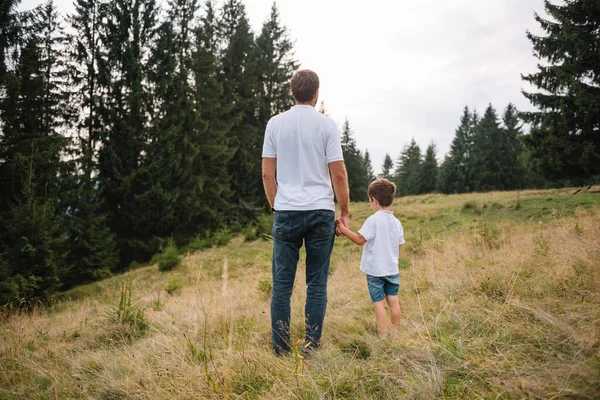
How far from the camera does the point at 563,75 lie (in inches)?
446

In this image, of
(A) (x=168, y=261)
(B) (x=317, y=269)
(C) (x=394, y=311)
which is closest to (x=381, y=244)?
(C) (x=394, y=311)

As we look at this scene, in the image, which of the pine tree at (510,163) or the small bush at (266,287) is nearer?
the small bush at (266,287)

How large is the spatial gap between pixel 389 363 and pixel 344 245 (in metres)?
7.96

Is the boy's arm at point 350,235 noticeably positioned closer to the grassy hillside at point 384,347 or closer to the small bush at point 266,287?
the grassy hillside at point 384,347

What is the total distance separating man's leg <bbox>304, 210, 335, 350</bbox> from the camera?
8.07ft

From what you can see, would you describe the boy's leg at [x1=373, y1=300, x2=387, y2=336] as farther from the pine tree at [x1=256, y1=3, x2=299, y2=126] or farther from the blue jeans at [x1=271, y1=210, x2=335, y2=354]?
the pine tree at [x1=256, y1=3, x2=299, y2=126]

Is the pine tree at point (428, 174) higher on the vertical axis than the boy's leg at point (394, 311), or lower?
higher

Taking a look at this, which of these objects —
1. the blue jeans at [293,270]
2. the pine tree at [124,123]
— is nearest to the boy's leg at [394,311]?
the blue jeans at [293,270]

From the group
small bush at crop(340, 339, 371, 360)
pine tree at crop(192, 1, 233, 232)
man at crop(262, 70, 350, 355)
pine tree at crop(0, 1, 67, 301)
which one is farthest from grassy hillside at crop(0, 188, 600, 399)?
pine tree at crop(192, 1, 233, 232)

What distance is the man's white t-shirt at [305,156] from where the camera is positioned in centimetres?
247

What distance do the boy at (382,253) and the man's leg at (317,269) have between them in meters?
0.47

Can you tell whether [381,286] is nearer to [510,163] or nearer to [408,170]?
[510,163]

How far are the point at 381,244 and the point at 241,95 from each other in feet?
73.5

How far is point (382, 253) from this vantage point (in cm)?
298
